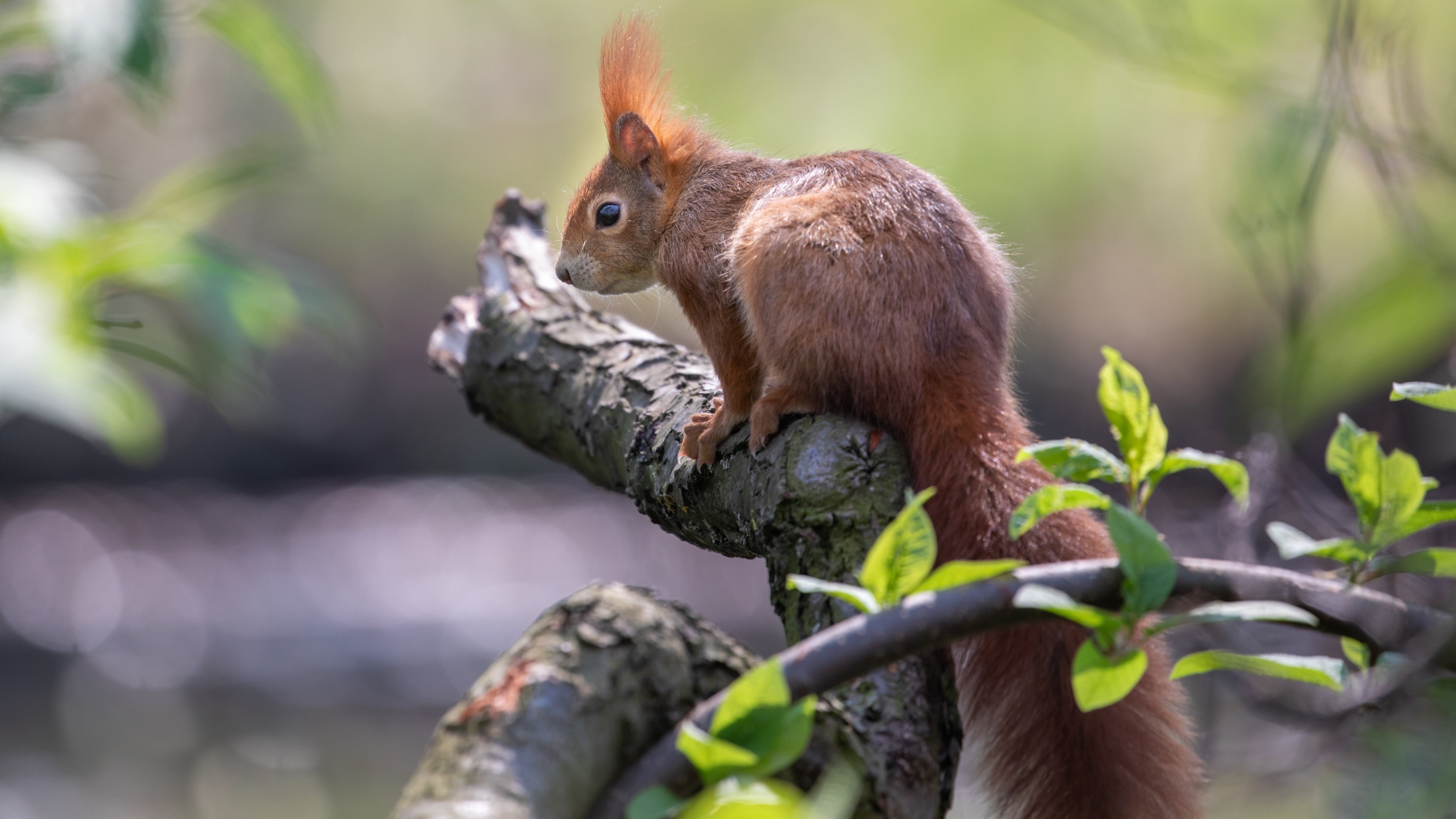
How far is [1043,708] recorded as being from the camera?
2.58 ft

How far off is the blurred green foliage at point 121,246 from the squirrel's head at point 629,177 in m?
0.42

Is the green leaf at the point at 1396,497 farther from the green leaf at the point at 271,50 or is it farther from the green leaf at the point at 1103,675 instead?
the green leaf at the point at 271,50

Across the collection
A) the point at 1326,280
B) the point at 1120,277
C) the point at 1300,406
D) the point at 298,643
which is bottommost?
the point at 298,643

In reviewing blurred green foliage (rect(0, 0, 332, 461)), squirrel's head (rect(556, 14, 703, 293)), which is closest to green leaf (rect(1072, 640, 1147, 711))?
blurred green foliage (rect(0, 0, 332, 461))

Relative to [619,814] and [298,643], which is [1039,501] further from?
[298,643]

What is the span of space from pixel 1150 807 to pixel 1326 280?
2506 millimetres

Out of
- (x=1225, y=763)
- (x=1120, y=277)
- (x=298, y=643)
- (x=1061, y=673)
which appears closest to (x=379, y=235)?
(x=298, y=643)

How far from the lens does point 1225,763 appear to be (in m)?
1.55

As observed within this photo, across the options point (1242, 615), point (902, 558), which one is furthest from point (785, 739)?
point (1242, 615)

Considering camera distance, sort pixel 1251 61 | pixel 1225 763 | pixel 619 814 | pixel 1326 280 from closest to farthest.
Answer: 1. pixel 619 814
2. pixel 1251 61
3. pixel 1225 763
4. pixel 1326 280

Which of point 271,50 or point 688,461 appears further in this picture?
point 688,461

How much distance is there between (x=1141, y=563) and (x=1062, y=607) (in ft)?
0.18

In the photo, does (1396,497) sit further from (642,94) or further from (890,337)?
(642,94)

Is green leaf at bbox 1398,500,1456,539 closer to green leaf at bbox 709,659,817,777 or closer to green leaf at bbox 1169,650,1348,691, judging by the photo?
green leaf at bbox 1169,650,1348,691
